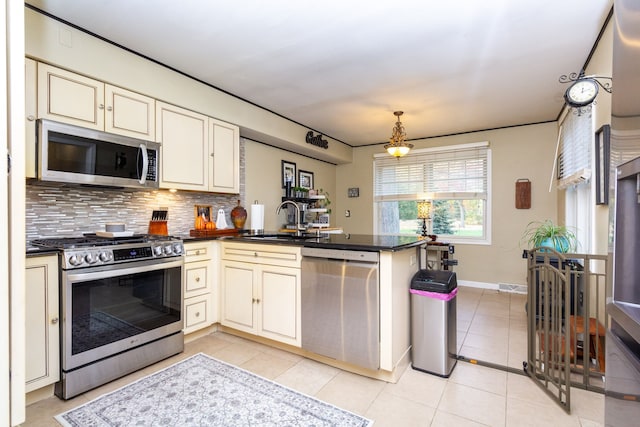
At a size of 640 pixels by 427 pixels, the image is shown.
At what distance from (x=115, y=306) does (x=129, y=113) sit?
155cm

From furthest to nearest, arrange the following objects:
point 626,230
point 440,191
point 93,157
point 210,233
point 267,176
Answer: point 440,191 < point 267,176 < point 210,233 < point 93,157 < point 626,230

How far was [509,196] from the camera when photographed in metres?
4.86

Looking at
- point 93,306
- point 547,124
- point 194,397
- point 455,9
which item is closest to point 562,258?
point 455,9

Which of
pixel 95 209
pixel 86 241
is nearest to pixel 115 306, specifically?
pixel 86 241

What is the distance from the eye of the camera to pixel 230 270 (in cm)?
300

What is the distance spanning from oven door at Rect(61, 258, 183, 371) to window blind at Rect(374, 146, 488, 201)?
13.6 ft

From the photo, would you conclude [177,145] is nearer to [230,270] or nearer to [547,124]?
[230,270]

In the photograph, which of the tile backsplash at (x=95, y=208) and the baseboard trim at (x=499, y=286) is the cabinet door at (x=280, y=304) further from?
the baseboard trim at (x=499, y=286)

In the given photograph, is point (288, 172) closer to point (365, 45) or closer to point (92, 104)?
point (365, 45)

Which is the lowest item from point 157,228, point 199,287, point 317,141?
point 199,287

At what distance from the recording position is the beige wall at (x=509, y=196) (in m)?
4.62

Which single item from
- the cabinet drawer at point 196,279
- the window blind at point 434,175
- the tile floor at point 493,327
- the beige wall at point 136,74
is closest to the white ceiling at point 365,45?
the beige wall at point 136,74

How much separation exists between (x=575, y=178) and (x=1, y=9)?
4075 mm

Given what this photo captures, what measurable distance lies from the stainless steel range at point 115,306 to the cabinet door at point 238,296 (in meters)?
0.45
